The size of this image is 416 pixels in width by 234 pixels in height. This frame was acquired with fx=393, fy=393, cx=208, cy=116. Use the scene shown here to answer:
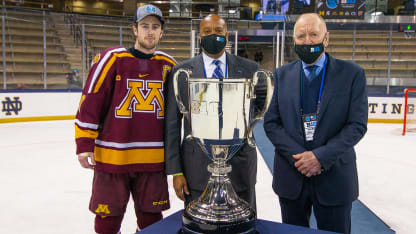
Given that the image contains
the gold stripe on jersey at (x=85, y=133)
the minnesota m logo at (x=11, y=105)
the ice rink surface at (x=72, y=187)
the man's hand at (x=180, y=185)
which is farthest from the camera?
the minnesota m logo at (x=11, y=105)

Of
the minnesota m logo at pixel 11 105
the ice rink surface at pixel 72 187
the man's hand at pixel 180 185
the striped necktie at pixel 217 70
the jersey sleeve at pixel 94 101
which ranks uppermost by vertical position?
→ the striped necktie at pixel 217 70

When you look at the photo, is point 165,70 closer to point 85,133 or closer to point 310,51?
point 85,133

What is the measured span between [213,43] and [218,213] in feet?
2.46

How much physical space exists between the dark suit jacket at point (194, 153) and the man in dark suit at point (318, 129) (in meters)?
0.14

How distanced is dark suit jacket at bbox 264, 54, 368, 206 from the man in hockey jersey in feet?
1.72

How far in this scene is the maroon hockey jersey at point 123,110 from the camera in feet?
5.43

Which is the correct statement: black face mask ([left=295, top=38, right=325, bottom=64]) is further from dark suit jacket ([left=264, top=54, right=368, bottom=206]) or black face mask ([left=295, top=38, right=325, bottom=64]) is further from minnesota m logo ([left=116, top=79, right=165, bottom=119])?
minnesota m logo ([left=116, top=79, right=165, bottom=119])

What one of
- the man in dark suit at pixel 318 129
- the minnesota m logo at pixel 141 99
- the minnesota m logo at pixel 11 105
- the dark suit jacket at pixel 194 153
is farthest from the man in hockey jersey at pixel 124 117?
the minnesota m logo at pixel 11 105

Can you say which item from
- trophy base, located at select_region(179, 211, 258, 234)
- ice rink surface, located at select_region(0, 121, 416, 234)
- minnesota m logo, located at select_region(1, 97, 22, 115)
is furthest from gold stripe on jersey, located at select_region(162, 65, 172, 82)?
minnesota m logo, located at select_region(1, 97, 22, 115)

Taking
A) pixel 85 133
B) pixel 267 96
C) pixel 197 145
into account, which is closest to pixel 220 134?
pixel 267 96

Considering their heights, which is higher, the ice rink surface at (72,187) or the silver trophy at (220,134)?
the silver trophy at (220,134)

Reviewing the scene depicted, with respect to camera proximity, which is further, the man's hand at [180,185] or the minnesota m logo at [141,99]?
the minnesota m logo at [141,99]

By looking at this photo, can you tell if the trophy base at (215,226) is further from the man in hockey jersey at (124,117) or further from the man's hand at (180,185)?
the man in hockey jersey at (124,117)

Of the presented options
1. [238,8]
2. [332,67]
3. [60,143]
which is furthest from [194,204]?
[238,8]
